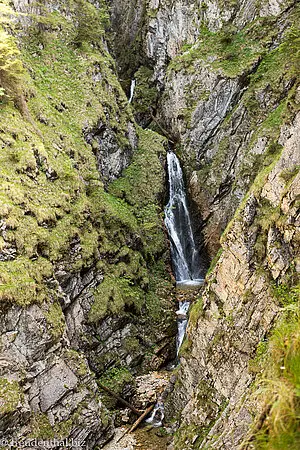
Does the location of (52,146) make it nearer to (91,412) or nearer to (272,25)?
(91,412)

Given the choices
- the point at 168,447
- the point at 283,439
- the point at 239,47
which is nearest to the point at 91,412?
the point at 168,447

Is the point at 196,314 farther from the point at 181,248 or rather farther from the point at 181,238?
the point at 181,238

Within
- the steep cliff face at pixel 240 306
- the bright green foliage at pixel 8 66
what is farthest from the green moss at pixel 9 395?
the bright green foliage at pixel 8 66

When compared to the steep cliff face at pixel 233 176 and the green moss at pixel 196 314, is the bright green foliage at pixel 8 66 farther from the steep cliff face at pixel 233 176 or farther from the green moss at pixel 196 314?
the green moss at pixel 196 314

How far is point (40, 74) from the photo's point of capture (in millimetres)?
15195

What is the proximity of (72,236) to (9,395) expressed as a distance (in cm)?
476

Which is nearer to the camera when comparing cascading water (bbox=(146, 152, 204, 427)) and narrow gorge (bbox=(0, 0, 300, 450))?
narrow gorge (bbox=(0, 0, 300, 450))

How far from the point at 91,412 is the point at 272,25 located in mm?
19683

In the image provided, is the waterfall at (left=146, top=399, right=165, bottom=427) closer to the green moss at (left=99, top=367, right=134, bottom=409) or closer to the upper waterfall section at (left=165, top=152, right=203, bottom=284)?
the green moss at (left=99, top=367, right=134, bottom=409)

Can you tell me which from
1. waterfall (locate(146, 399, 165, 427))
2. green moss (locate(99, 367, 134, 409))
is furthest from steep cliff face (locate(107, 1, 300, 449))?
green moss (locate(99, 367, 134, 409))

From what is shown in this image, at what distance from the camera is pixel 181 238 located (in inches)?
704

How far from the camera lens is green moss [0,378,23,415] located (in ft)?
23.6

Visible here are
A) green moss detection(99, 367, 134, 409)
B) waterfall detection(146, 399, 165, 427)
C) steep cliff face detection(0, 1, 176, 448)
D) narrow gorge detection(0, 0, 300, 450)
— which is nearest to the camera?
narrow gorge detection(0, 0, 300, 450)

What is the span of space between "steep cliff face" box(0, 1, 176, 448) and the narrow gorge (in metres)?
0.06
